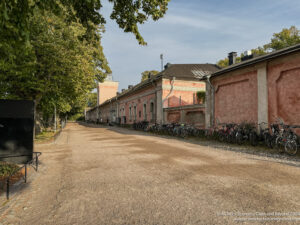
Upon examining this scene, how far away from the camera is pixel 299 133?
28.7 feet

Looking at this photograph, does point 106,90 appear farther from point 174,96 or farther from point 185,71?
point 174,96

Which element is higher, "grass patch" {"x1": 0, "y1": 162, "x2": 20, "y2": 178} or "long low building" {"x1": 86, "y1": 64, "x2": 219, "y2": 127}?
"long low building" {"x1": 86, "y1": 64, "x2": 219, "y2": 127}

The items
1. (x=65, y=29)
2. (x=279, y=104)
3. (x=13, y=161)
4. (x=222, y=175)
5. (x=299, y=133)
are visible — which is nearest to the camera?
(x=222, y=175)

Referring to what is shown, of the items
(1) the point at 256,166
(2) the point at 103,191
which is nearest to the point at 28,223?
(2) the point at 103,191

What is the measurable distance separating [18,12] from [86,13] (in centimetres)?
203

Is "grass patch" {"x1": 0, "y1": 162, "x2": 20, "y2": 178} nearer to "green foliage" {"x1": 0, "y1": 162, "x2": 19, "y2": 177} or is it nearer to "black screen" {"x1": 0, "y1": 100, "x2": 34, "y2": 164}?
"green foliage" {"x1": 0, "y1": 162, "x2": 19, "y2": 177}

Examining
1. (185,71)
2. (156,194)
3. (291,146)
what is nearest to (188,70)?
(185,71)

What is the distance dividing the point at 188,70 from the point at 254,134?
→ 15.0 m

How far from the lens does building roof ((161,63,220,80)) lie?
2147 cm

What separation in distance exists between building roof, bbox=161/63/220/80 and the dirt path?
16.0 m

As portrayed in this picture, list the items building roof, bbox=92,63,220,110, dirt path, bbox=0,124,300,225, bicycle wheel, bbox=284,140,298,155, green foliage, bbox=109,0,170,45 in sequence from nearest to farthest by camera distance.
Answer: dirt path, bbox=0,124,300,225
green foliage, bbox=109,0,170,45
bicycle wheel, bbox=284,140,298,155
building roof, bbox=92,63,220,110

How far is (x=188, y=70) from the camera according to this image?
23.4 meters

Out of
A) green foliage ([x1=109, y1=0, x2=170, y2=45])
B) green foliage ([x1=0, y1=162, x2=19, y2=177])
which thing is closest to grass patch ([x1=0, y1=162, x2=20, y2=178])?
green foliage ([x1=0, y1=162, x2=19, y2=177])

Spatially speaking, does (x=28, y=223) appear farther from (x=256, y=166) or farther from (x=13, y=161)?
(x=256, y=166)
